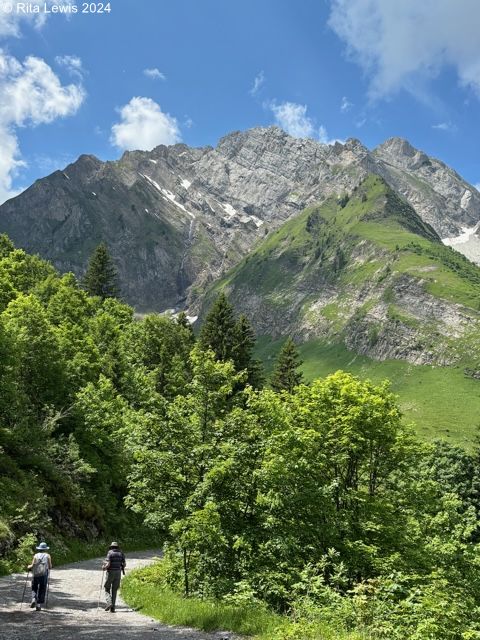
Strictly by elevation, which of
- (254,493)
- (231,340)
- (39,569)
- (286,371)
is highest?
(231,340)

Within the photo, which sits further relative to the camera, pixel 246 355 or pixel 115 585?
pixel 246 355

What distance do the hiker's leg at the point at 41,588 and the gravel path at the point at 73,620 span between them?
1.23 ft

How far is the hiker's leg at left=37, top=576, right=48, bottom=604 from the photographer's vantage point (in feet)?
53.1

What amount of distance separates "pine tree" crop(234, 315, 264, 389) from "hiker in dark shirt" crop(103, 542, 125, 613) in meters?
44.9

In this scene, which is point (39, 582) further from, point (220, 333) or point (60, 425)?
point (220, 333)

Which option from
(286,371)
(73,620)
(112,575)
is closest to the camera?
(73,620)

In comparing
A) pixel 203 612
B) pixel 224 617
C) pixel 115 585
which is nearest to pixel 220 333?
pixel 115 585

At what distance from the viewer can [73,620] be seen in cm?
1521

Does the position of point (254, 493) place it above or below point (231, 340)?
below

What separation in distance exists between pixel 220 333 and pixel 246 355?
4.23m

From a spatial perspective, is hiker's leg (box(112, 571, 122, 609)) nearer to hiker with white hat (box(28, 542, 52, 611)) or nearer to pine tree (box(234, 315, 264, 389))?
hiker with white hat (box(28, 542, 52, 611))

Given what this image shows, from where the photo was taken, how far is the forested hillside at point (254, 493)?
16.9 m

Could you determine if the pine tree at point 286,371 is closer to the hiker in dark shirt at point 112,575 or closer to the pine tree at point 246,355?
the pine tree at point 246,355

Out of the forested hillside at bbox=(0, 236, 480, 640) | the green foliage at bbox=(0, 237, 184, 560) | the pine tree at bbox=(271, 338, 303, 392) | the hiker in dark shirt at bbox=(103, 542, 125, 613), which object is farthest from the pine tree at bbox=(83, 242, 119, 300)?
the hiker in dark shirt at bbox=(103, 542, 125, 613)
